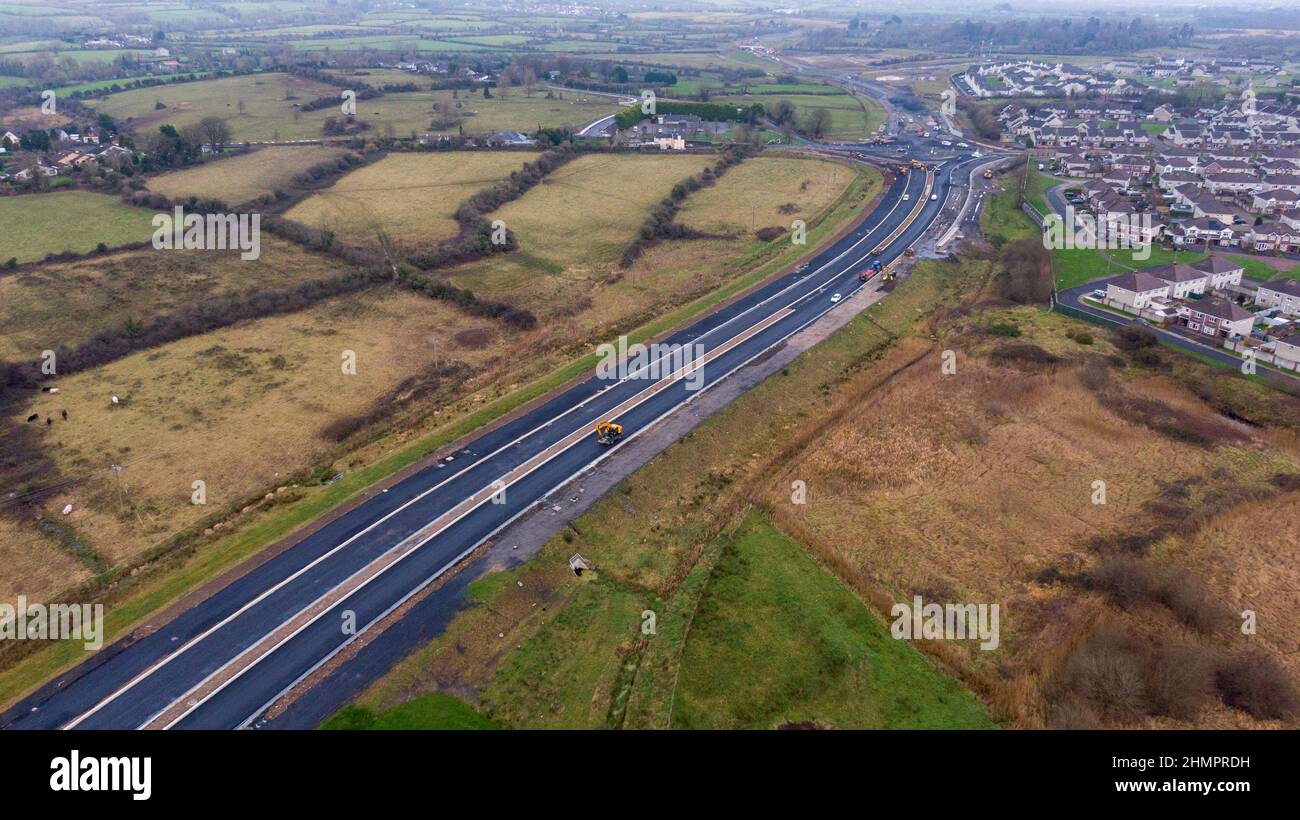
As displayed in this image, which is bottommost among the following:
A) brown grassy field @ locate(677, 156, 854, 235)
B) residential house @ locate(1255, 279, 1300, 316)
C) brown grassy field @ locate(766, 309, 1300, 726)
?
brown grassy field @ locate(766, 309, 1300, 726)

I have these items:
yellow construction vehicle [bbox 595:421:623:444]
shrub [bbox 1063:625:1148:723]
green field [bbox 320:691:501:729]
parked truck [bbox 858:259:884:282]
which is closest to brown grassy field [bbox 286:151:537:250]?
yellow construction vehicle [bbox 595:421:623:444]

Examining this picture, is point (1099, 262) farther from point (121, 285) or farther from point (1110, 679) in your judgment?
point (121, 285)

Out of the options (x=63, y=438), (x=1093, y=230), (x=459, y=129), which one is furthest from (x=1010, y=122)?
(x=63, y=438)

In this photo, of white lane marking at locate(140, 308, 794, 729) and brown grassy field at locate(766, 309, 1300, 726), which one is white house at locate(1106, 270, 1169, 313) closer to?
brown grassy field at locate(766, 309, 1300, 726)

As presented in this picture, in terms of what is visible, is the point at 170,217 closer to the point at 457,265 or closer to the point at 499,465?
the point at 457,265
